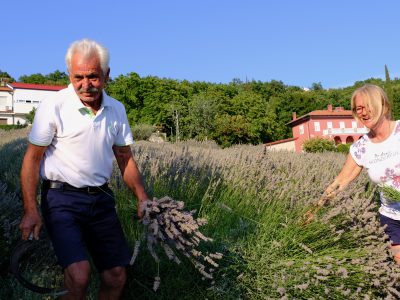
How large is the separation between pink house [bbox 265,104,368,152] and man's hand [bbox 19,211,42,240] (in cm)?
6610

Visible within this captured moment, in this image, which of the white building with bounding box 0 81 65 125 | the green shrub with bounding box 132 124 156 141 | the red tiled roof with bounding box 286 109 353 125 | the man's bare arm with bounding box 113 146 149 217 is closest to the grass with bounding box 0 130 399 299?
the man's bare arm with bounding box 113 146 149 217

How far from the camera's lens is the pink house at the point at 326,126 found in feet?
227

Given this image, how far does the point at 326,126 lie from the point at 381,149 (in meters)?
69.6

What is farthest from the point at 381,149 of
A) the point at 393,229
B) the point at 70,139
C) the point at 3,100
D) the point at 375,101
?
the point at 3,100

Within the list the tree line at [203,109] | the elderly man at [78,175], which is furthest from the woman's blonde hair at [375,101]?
the tree line at [203,109]

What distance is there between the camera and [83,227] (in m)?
2.74

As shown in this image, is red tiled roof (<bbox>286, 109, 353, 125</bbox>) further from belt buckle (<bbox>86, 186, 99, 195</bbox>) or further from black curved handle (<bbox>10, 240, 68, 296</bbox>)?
black curved handle (<bbox>10, 240, 68, 296</bbox>)

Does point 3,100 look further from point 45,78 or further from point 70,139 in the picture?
point 70,139

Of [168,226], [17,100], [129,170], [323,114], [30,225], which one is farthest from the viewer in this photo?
[17,100]

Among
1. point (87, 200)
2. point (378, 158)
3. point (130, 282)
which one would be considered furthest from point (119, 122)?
point (378, 158)

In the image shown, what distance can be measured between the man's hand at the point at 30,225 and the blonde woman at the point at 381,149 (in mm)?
2228

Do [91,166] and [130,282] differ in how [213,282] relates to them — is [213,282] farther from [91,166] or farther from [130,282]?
[91,166]

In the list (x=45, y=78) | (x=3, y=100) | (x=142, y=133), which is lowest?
(x=142, y=133)

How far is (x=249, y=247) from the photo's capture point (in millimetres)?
3270
